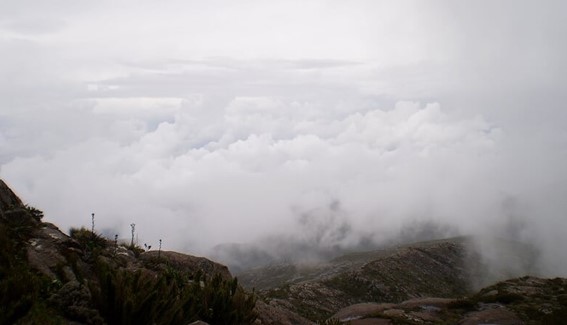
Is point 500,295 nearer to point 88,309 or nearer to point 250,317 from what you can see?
point 250,317

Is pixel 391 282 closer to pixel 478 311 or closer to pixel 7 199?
pixel 478 311

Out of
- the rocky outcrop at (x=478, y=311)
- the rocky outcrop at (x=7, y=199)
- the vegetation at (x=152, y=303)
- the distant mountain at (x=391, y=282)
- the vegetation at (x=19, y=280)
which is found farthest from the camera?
the distant mountain at (x=391, y=282)

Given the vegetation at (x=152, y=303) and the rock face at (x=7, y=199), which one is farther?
the rock face at (x=7, y=199)

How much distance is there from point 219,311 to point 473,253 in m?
191

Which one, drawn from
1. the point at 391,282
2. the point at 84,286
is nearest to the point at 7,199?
the point at 84,286

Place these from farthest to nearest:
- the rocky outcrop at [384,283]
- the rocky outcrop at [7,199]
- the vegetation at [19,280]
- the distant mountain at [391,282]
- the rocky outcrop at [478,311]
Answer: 1. the distant mountain at [391,282]
2. the rocky outcrop at [384,283]
3. the rocky outcrop at [478,311]
4. the rocky outcrop at [7,199]
5. the vegetation at [19,280]

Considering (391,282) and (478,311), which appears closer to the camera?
(478,311)

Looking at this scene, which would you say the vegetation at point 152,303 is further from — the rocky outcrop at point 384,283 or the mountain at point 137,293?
the rocky outcrop at point 384,283

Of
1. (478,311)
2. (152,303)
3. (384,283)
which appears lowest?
(384,283)

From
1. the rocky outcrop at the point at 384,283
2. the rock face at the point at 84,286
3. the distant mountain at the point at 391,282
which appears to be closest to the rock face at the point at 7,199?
the rock face at the point at 84,286

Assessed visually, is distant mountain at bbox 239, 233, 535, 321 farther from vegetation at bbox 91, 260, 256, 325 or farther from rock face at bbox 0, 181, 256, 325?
vegetation at bbox 91, 260, 256, 325

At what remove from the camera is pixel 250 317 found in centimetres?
1395

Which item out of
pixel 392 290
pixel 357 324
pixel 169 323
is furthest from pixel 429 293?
pixel 169 323

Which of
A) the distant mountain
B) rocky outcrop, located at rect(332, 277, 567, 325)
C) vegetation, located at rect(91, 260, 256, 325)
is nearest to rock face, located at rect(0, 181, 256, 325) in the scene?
vegetation, located at rect(91, 260, 256, 325)
